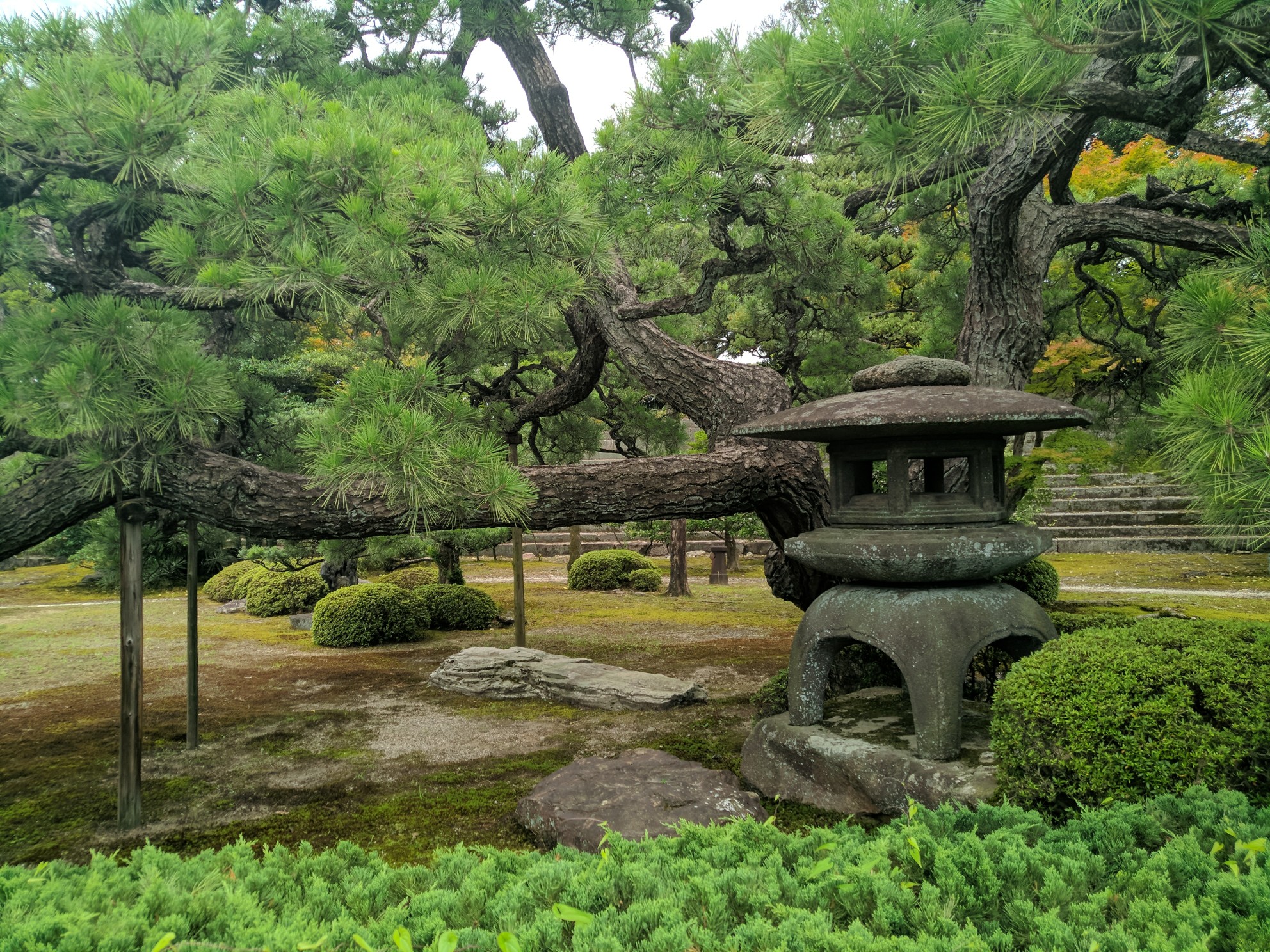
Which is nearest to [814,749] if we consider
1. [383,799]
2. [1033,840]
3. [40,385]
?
[1033,840]

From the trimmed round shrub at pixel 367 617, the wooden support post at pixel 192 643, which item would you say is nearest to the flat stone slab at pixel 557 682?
the wooden support post at pixel 192 643

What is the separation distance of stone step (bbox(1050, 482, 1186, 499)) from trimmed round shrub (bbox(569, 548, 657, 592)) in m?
9.37

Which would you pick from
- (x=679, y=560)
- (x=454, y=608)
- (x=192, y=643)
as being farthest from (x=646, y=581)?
(x=192, y=643)

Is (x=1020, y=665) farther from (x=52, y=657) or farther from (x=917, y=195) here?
(x=52, y=657)

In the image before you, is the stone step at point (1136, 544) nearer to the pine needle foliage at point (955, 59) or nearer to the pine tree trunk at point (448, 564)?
the pine tree trunk at point (448, 564)

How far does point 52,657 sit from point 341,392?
718 centimetres

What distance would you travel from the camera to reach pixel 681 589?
12.5 m

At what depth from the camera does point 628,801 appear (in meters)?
3.47

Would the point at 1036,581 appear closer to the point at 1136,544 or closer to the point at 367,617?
the point at 367,617

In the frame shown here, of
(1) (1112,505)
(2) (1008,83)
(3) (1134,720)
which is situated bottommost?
(3) (1134,720)

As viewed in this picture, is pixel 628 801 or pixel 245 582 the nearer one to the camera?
pixel 628 801

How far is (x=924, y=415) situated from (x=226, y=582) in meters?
13.2

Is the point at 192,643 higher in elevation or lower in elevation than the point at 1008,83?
lower

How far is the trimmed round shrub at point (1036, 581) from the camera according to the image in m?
5.32
